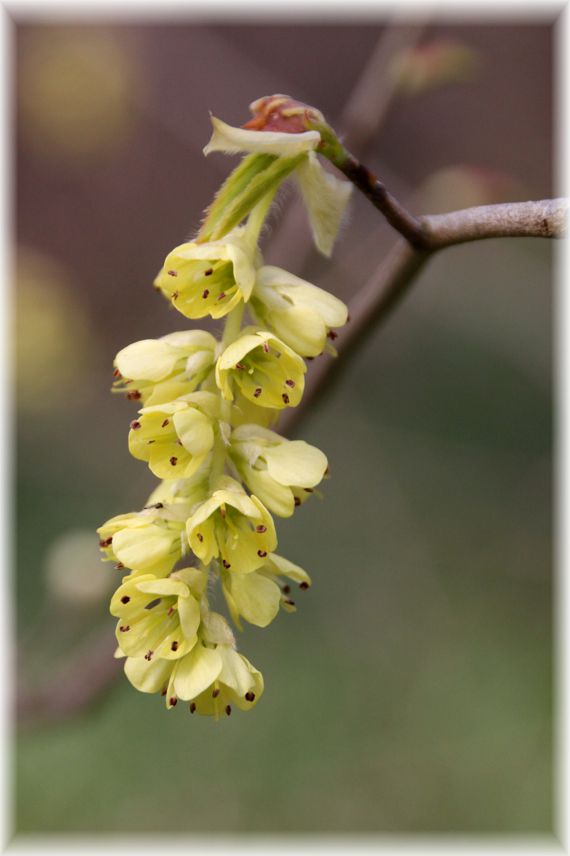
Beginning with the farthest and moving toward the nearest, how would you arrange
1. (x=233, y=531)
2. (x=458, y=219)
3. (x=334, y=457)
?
(x=334, y=457), (x=458, y=219), (x=233, y=531)

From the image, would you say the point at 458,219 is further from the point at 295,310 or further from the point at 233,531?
the point at 233,531

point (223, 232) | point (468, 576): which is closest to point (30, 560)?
point (468, 576)

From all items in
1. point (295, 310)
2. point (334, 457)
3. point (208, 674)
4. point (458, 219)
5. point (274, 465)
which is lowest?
point (208, 674)

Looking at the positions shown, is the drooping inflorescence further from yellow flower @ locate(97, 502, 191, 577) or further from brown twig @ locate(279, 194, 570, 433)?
brown twig @ locate(279, 194, 570, 433)

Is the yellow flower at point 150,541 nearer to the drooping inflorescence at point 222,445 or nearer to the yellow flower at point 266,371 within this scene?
the drooping inflorescence at point 222,445

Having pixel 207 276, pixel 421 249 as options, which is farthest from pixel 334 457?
pixel 207 276

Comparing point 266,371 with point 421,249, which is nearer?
point 266,371

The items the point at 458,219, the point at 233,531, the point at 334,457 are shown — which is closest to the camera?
the point at 233,531

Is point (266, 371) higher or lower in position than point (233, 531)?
higher
